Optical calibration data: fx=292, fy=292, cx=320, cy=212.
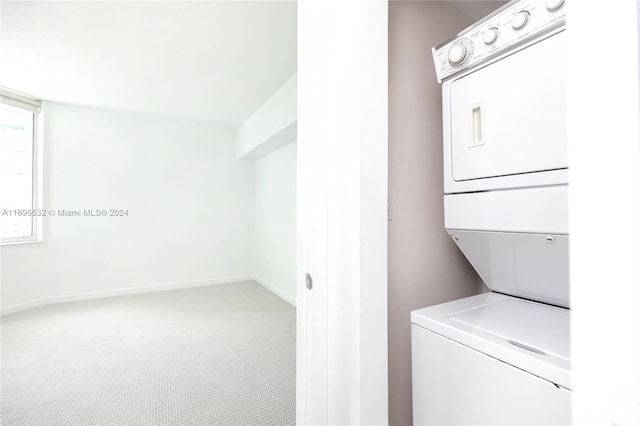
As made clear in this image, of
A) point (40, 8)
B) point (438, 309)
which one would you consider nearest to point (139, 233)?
point (40, 8)

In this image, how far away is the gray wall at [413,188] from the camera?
1047mm

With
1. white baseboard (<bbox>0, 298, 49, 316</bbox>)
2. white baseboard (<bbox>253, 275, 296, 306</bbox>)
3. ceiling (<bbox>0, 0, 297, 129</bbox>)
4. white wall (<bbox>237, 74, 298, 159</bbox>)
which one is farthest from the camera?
white baseboard (<bbox>253, 275, 296, 306</bbox>)

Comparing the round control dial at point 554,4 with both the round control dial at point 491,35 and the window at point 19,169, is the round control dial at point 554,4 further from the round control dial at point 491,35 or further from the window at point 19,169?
the window at point 19,169

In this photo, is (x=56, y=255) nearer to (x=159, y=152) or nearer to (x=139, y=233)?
(x=139, y=233)

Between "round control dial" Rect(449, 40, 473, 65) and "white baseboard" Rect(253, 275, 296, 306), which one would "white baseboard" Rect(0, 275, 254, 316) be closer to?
"white baseboard" Rect(253, 275, 296, 306)

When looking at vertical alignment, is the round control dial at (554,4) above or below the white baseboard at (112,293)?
above

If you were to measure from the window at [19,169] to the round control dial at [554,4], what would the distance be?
4.95 metres

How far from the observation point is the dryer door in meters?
0.75

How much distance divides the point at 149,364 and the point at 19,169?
3.17m

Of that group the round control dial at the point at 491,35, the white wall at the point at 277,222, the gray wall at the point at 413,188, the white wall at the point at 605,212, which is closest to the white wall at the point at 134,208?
the white wall at the point at 277,222

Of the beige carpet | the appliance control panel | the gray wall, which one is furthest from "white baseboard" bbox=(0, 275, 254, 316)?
the appliance control panel

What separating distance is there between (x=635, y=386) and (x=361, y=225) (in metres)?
0.65

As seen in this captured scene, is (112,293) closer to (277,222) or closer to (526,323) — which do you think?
(277,222)

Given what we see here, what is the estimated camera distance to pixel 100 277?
407 centimetres
